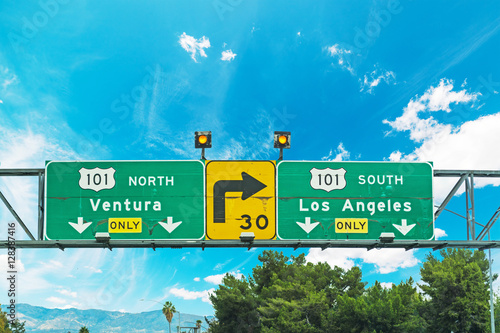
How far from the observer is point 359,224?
48.6 ft

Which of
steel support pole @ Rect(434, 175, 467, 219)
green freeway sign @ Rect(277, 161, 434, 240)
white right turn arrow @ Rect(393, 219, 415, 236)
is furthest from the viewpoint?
steel support pole @ Rect(434, 175, 467, 219)

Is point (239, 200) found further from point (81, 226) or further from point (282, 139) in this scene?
point (81, 226)

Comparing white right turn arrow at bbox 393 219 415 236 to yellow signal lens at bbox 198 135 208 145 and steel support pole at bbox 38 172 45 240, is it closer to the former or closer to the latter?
yellow signal lens at bbox 198 135 208 145

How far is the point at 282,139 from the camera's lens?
577 inches

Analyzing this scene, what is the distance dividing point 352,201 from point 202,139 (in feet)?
14.9

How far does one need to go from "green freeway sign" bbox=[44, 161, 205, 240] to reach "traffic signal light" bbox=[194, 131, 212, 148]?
0.52m

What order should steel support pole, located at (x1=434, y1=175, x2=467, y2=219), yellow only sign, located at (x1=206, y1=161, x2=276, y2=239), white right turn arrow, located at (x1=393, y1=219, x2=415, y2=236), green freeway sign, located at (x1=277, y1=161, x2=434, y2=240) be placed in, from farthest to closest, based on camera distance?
steel support pole, located at (x1=434, y1=175, x2=467, y2=219) → white right turn arrow, located at (x1=393, y1=219, x2=415, y2=236) → green freeway sign, located at (x1=277, y1=161, x2=434, y2=240) → yellow only sign, located at (x1=206, y1=161, x2=276, y2=239)

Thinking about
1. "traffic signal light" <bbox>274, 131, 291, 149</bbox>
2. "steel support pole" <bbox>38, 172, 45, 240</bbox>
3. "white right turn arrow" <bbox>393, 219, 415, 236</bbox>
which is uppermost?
"traffic signal light" <bbox>274, 131, 291, 149</bbox>

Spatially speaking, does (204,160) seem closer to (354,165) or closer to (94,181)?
(94,181)

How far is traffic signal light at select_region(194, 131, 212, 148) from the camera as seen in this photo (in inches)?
578

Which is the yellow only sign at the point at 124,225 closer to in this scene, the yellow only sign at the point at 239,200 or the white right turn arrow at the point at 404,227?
the yellow only sign at the point at 239,200

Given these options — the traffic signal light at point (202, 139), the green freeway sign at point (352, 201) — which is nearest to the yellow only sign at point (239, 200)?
the green freeway sign at point (352, 201)

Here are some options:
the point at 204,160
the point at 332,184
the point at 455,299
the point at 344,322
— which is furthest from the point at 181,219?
the point at 455,299

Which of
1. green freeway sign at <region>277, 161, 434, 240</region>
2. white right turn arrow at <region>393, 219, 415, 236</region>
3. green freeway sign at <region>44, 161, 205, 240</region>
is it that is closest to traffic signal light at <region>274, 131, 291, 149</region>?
green freeway sign at <region>277, 161, 434, 240</region>
